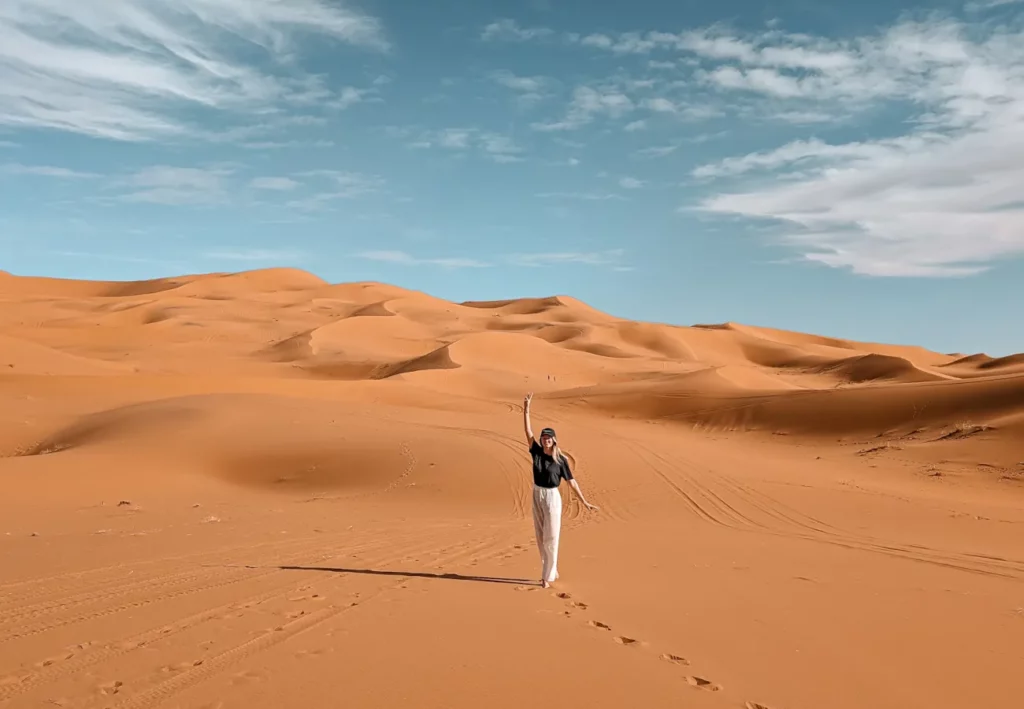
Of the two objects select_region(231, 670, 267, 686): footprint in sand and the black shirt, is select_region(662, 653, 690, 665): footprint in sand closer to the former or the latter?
the black shirt

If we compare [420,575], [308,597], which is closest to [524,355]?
[420,575]

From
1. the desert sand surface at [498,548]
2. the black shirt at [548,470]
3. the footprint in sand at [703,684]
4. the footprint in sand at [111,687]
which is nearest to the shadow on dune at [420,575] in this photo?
the desert sand surface at [498,548]

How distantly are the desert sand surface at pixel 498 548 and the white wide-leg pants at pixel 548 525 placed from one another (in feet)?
0.87

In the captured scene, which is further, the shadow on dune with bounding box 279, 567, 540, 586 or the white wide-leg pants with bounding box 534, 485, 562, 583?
the shadow on dune with bounding box 279, 567, 540, 586

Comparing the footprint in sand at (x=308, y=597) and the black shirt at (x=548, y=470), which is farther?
the black shirt at (x=548, y=470)

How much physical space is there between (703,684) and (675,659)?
432 millimetres

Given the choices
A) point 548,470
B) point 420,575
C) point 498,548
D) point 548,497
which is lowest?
point 498,548

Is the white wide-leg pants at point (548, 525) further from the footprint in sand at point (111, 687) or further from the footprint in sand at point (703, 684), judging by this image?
the footprint in sand at point (111, 687)

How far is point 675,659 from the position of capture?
4746 millimetres

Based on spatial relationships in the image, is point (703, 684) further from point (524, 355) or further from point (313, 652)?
point (524, 355)

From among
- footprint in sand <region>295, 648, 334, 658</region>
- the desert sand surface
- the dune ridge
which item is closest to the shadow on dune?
the desert sand surface

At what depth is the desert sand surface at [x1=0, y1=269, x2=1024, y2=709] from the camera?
4383 millimetres

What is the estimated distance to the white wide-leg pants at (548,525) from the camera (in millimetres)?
6824

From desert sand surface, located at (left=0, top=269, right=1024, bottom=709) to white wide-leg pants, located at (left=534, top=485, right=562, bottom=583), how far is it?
0.87ft
